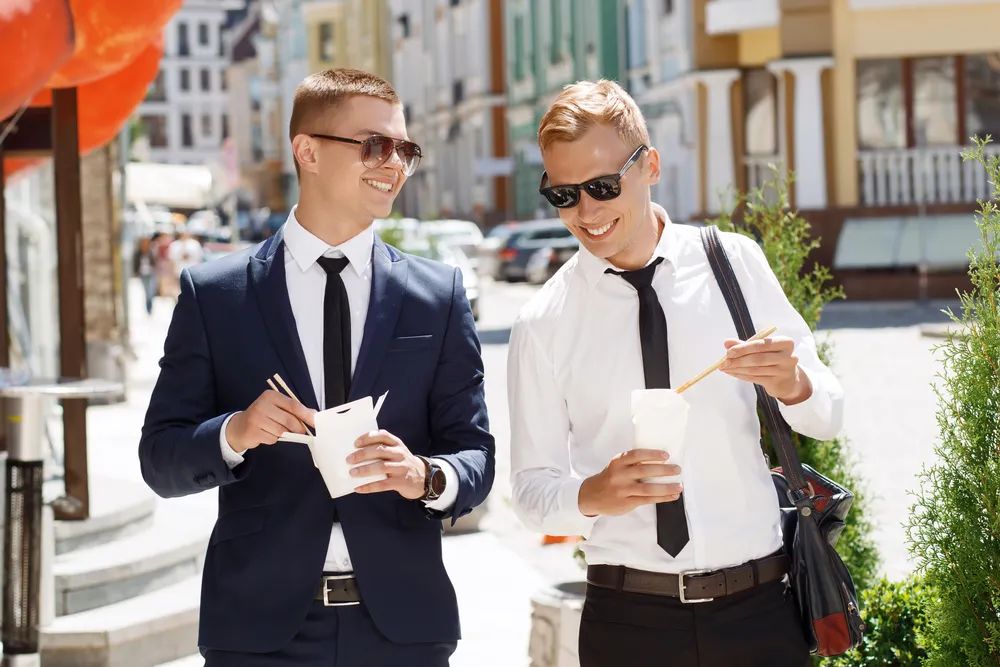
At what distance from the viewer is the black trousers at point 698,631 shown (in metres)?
3.13

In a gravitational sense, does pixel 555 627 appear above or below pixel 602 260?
below

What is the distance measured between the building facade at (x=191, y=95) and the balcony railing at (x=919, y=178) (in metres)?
94.8

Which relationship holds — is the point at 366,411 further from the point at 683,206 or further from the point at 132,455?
the point at 683,206

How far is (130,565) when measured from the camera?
7191 mm

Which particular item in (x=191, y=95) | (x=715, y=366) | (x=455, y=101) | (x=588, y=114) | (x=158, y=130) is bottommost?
(x=715, y=366)

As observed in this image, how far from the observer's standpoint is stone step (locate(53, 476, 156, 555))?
7.36 meters

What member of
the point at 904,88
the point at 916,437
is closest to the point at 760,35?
the point at 904,88

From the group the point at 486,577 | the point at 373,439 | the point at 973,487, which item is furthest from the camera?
the point at 486,577

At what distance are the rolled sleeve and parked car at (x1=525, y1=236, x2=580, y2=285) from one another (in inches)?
1179

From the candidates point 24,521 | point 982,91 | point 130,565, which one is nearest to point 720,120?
point 982,91

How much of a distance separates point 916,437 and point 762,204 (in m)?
6.79

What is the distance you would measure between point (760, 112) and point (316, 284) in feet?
86.9

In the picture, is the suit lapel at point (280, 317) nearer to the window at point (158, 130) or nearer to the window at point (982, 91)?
the window at point (982, 91)

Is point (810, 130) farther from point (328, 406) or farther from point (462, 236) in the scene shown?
point (328, 406)
